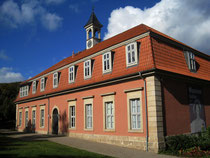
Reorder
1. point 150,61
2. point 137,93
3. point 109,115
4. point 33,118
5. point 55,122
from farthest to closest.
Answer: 1. point 33,118
2. point 55,122
3. point 109,115
4. point 137,93
5. point 150,61

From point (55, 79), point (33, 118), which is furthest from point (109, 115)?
point (33, 118)

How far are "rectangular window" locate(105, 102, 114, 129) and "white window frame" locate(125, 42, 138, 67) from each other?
3198 millimetres

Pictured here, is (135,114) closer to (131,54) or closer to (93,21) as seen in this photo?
(131,54)

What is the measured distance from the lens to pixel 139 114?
12.4 m

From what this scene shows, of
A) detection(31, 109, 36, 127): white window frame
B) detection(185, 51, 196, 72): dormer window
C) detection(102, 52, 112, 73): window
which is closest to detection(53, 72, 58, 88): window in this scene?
detection(31, 109, 36, 127): white window frame

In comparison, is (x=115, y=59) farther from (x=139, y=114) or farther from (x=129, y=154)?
(x=129, y=154)

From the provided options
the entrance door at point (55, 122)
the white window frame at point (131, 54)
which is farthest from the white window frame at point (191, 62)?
the entrance door at point (55, 122)

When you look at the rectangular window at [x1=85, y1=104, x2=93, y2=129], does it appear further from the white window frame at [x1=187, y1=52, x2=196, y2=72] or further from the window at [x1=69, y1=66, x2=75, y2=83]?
the white window frame at [x1=187, y1=52, x2=196, y2=72]

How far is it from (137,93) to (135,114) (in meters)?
1.30

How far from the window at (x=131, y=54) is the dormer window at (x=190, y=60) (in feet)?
14.8

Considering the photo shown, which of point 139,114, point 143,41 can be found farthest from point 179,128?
point 143,41

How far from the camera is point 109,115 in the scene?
564 inches

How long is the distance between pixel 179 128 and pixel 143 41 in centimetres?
576

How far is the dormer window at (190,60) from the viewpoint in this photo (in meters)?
15.0
